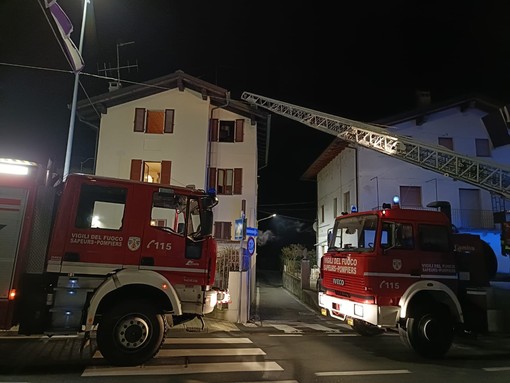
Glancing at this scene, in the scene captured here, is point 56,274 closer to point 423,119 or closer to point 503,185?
point 503,185

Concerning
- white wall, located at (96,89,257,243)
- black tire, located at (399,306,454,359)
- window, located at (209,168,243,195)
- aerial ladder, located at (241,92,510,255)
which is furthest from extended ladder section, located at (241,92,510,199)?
black tire, located at (399,306,454,359)

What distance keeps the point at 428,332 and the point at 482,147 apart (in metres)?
17.7

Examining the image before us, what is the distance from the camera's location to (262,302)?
17.1m

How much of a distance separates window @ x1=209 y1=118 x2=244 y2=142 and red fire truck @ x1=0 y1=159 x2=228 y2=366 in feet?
47.3

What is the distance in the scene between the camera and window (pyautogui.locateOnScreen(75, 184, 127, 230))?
642cm

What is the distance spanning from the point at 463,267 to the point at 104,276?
24.8ft

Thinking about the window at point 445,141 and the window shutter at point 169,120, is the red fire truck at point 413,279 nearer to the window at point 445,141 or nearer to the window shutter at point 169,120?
the window shutter at point 169,120

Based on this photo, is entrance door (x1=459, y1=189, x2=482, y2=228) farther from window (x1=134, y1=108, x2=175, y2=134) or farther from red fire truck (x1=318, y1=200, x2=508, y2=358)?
window (x1=134, y1=108, x2=175, y2=134)

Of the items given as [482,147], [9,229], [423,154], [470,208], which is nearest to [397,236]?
[9,229]

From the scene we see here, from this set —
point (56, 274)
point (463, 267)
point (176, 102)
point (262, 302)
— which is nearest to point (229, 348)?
point (56, 274)

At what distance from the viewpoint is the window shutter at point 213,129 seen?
68.8 ft

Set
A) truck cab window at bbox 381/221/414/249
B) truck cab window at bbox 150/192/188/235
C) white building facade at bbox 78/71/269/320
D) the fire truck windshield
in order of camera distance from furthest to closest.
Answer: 1. white building facade at bbox 78/71/269/320
2. the fire truck windshield
3. truck cab window at bbox 381/221/414/249
4. truck cab window at bbox 150/192/188/235

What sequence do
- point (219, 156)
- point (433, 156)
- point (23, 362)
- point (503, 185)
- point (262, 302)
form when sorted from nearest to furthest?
point (23, 362)
point (503, 185)
point (433, 156)
point (262, 302)
point (219, 156)

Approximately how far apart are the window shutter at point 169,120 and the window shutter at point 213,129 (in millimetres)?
2064
